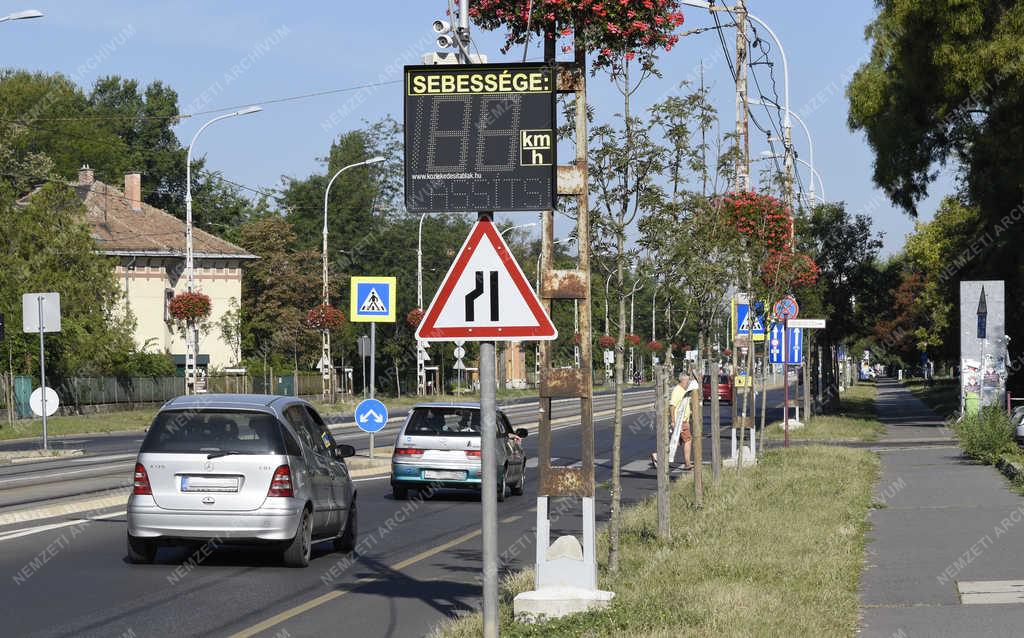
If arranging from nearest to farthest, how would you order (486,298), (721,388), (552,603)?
(486,298) → (552,603) → (721,388)

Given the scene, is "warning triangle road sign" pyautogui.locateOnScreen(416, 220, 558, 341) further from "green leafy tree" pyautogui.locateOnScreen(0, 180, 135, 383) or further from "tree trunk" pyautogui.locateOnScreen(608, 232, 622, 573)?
"green leafy tree" pyautogui.locateOnScreen(0, 180, 135, 383)

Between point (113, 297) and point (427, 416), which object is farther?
point (113, 297)

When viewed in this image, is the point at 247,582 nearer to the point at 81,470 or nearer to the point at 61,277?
the point at 81,470

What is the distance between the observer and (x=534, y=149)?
8.75 meters

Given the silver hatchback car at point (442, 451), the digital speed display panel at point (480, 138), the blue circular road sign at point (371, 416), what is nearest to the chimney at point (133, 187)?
the blue circular road sign at point (371, 416)

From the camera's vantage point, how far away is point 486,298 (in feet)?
27.5

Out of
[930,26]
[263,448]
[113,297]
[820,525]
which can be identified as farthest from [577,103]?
[113,297]

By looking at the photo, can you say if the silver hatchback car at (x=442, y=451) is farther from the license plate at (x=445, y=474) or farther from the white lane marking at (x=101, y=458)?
the white lane marking at (x=101, y=458)

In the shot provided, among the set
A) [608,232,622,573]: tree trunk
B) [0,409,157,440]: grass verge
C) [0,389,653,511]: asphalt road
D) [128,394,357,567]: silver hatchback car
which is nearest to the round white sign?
[0,389,653,511]: asphalt road

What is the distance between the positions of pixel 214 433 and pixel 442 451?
8.59 m

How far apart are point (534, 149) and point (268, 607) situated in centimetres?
451

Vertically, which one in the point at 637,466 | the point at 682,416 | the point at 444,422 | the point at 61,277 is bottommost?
the point at 637,466

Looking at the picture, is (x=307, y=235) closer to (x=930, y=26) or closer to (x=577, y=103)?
(x=930, y=26)

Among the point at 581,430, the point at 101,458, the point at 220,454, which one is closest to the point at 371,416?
the point at 101,458
